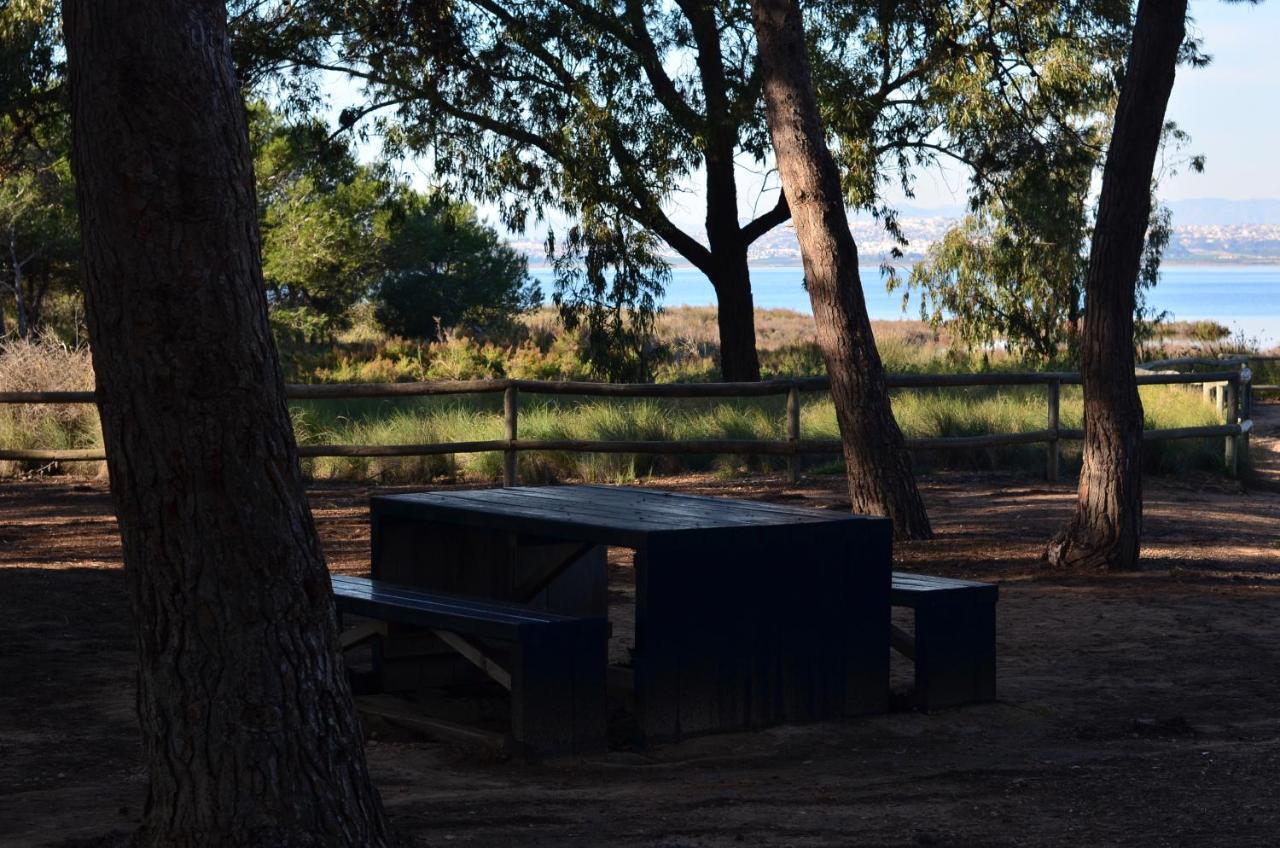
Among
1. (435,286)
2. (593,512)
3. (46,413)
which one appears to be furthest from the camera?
(435,286)

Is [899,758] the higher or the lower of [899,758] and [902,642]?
the lower

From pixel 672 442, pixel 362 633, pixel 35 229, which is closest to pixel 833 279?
pixel 672 442

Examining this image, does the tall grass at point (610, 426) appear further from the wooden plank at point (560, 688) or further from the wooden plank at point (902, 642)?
the wooden plank at point (560, 688)

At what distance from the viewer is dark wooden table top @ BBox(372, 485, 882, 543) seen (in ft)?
18.5

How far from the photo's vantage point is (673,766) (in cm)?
539

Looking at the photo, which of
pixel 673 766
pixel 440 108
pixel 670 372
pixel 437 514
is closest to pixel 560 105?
pixel 440 108

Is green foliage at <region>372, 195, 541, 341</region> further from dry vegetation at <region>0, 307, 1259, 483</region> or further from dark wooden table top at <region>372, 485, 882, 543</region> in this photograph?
dark wooden table top at <region>372, 485, 882, 543</region>

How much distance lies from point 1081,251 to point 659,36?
8.13m

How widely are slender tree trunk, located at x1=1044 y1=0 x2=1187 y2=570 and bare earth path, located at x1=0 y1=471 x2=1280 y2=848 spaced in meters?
0.48

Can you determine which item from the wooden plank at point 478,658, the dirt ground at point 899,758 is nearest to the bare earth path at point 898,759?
the dirt ground at point 899,758

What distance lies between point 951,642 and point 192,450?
3.68 metres

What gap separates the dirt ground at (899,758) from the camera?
450 cm

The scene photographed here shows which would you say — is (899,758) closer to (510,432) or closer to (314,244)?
(510,432)

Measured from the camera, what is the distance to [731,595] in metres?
5.67
